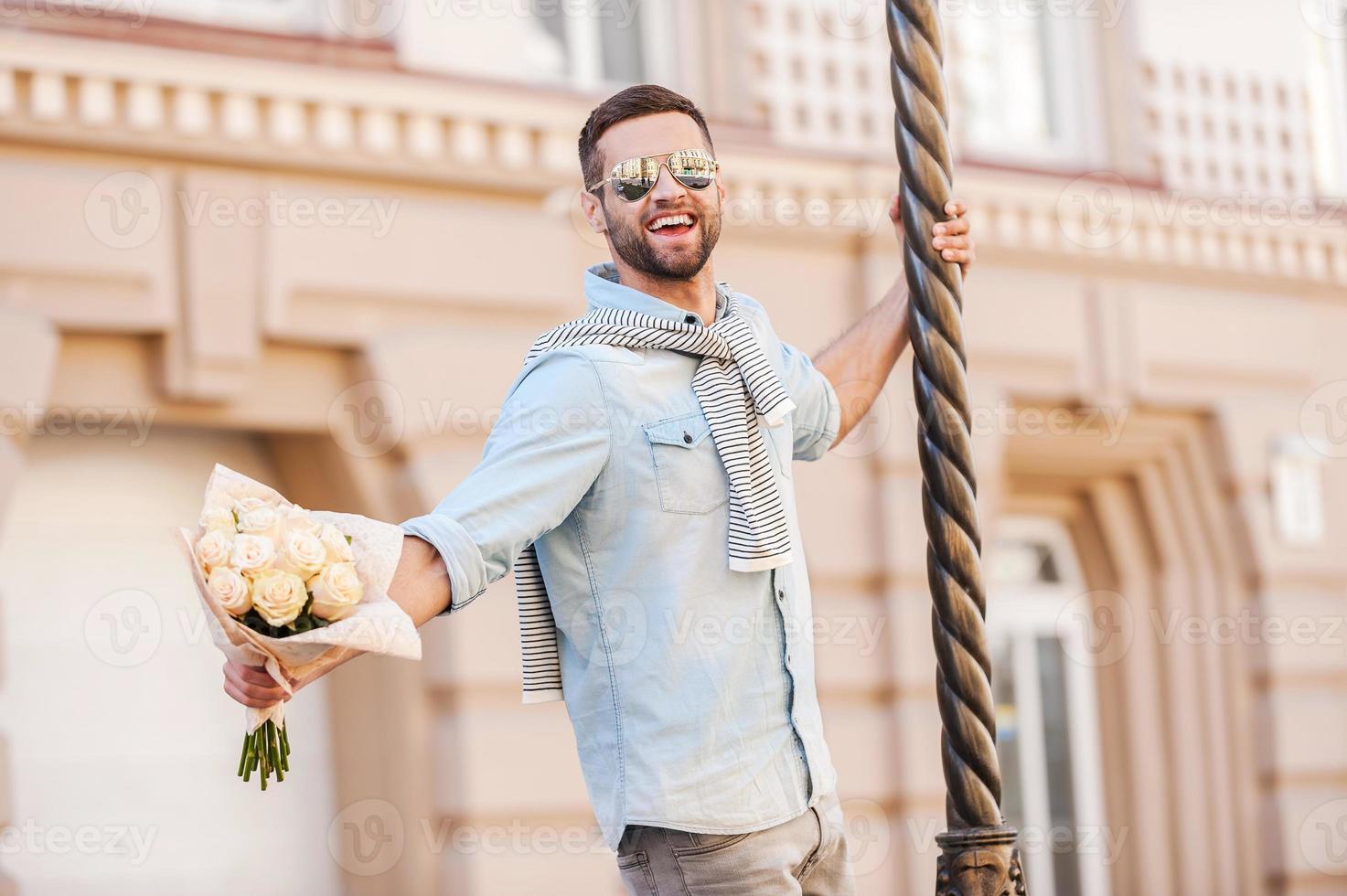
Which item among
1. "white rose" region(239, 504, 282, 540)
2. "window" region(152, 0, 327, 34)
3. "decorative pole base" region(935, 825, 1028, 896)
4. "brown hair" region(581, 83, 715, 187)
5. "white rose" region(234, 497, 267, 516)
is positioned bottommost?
"decorative pole base" region(935, 825, 1028, 896)

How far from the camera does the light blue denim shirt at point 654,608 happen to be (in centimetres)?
253

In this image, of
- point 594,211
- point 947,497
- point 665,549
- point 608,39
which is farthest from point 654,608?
point 608,39

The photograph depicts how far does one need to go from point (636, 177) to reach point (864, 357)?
0.68 meters

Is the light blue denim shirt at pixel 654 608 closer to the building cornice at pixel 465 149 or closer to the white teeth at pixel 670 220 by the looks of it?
the white teeth at pixel 670 220

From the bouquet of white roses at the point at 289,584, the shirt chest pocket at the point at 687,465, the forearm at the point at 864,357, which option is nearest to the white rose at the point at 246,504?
the bouquet of white roses at the point at 289,584

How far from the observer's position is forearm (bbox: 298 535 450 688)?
2293 millimetres

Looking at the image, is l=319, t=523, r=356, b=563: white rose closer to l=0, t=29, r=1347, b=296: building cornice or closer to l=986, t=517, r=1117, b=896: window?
l=0, t=29, r=1347, b=296: building cornice

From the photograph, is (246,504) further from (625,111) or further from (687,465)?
(625,111)

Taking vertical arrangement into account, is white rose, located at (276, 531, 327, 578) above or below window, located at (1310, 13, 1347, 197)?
below

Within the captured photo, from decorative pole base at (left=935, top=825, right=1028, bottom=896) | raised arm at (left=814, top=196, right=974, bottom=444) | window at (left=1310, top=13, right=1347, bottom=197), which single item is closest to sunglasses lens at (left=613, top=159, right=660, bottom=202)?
raised arm at (left=814, top=196, right=974, bottom=444)

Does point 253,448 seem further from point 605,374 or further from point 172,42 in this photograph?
point 605,374

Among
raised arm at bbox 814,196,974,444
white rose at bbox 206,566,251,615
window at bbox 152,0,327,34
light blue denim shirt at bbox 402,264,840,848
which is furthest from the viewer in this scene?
window at bbox 152,0,327,34

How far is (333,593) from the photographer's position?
7.18ft

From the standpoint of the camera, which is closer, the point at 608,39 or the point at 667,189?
the point at 667,189
